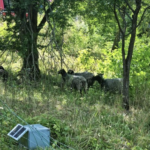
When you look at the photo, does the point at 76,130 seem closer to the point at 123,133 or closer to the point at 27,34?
the point at 123,133

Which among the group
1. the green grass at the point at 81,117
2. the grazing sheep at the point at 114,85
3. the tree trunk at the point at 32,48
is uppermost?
the tree trunk at the point at 32,48

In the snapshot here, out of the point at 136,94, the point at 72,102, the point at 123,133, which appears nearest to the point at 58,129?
the point at 123,133

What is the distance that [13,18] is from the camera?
7363mm

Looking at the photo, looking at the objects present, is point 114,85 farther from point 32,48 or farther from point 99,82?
point 32,48

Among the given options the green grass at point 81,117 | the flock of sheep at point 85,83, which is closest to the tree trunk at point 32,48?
the green grass at point 81,117

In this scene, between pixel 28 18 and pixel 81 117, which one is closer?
pixel 81 117

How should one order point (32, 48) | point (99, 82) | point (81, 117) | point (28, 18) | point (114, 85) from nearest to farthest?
point (81, 117), point (32, 48), point (28, 18), point (114, 85), point (99, 82)

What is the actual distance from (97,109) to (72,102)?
1.93 ft

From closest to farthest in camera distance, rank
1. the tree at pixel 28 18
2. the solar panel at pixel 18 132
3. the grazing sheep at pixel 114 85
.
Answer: the solar panel at pixel 18 132 < the tree at pixel 28 18 < the grazing sheep at pixel 114 85

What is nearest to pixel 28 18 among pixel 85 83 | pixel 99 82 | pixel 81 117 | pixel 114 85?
pixel 85 83

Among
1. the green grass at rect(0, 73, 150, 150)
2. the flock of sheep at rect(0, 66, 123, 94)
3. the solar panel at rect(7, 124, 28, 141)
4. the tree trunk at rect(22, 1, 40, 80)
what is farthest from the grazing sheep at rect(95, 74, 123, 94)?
the solar panel at rect(7, 124, 28, 141)

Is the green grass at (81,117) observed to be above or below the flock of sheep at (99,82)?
below

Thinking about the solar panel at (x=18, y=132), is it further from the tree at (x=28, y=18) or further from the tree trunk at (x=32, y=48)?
the tree at (x=28, y=18)

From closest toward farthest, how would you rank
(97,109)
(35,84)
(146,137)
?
(146,137), (97,109), (35,84)
